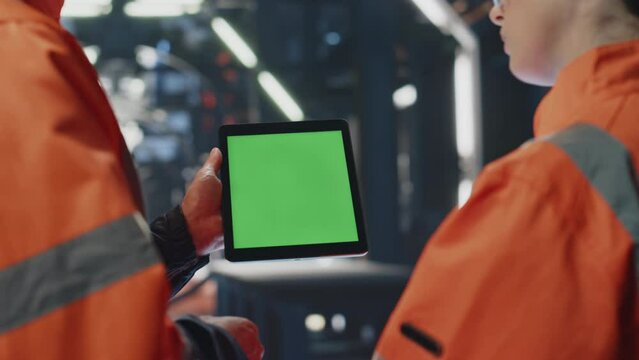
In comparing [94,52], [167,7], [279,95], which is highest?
[167,7]

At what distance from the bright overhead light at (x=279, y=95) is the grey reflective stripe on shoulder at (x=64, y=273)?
5181 mm

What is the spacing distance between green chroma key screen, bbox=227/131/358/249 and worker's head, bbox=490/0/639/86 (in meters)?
0.46

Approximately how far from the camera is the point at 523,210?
0.98 m

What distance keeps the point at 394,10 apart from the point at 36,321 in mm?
5631

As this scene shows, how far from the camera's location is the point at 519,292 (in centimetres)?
98

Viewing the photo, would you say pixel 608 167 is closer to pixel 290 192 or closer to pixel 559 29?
pixel 559 29

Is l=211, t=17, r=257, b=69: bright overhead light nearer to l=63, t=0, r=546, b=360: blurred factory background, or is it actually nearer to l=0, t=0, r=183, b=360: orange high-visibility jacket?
l=63, t=0, r=546, b=360: blurred factory background

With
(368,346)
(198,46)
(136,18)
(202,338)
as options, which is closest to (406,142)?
(198,46)

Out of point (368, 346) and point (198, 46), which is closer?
point (368, 346)

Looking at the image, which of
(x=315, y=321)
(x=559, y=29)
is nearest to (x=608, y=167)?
(x=559, y=29)

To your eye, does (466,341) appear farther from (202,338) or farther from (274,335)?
(274,335)

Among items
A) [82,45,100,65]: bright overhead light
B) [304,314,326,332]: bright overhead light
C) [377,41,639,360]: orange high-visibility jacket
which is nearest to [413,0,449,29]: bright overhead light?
[304,314,326,332]: bright overhead light

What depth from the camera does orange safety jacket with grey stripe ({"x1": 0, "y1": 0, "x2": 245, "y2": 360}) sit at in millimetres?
910

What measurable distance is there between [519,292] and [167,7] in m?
5.35
